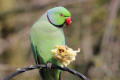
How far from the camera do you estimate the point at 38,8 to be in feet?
21.6

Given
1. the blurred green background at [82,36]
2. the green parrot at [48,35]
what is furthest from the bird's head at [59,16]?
the blurred green background at [82,36]

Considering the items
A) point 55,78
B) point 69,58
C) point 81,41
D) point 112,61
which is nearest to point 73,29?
point 81,41

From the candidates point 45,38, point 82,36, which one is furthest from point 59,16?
point 82,36

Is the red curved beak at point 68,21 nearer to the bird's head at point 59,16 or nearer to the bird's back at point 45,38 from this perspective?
the bird's head at point 59,16

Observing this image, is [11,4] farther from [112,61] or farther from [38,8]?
[112,61]

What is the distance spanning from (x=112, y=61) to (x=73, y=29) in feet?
3.99

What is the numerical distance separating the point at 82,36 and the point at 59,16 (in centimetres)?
299

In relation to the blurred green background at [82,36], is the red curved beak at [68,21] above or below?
above

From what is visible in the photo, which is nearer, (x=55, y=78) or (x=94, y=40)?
(x=55, y=78)

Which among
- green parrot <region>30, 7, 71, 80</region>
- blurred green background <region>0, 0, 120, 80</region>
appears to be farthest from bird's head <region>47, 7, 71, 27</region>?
blurred green background <region>0, 0, 120, 80</region>

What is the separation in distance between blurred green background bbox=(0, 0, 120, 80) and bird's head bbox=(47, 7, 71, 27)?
5.47 feet

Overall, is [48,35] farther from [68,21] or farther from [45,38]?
[68,21]

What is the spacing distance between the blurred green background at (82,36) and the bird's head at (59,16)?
1.67m

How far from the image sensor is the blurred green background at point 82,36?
554 centimetres
